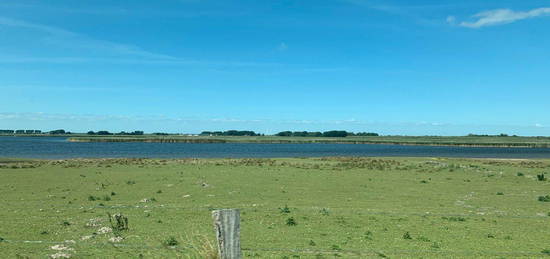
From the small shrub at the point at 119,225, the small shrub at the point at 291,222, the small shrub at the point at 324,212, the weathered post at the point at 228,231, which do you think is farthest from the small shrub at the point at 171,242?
the small shrub at the point at 324,212

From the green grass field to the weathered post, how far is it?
1.01m

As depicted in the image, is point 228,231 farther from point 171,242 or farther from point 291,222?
point 291,222

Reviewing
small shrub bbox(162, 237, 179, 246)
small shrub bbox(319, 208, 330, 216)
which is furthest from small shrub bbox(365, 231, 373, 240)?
small shrub bbox(162, 237, 179, 246)

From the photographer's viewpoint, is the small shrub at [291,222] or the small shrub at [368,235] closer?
the small shrub at [368,235]

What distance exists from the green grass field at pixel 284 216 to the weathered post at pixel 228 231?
1.01 m

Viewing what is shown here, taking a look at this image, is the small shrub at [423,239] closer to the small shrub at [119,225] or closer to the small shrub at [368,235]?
the small shrub at [368,235]

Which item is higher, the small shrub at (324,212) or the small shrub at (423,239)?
the small shrub at (423,239)

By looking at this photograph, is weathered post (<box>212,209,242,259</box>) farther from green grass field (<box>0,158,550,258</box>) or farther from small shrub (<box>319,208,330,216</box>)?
small shrub (<box>319,208,330,216</box>)

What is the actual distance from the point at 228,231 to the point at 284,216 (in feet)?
49.5

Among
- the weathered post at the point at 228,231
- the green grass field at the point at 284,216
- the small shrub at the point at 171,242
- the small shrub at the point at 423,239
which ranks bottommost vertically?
the green grass field at the point at 284,216

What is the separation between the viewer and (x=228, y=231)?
24.0 feet

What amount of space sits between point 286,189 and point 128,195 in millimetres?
10990

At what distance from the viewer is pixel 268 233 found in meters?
18.2

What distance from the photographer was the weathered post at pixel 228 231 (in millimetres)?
7254
